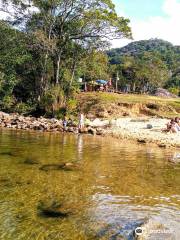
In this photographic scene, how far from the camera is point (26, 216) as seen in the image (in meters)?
8.96

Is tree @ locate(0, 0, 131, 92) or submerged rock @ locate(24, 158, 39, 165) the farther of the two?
tree @ locate(0, 0, 131, 92)

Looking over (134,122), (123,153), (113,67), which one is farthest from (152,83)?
(123,153)

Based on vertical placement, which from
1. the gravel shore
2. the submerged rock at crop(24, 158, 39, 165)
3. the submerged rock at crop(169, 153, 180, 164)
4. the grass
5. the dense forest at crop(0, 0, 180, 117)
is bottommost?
the submerged rock at crop(169, 153, 180, 164)

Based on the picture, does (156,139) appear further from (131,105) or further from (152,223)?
(152,223)

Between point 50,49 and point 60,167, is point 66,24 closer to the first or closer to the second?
point 50,49

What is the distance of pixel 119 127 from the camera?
31125mm

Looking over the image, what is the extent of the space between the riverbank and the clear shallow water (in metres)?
6.31

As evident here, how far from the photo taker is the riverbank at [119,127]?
2617 cm

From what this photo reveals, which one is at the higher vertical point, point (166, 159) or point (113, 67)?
point (113, 67)

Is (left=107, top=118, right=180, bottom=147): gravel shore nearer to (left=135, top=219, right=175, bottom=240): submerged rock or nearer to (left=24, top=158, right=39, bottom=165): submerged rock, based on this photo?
(left=24, top=158, right=39, bottom=165): submerged rock

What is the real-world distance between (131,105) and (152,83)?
138 feet

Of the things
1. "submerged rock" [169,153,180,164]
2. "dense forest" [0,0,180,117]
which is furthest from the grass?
"submerged rock" [169,153,180,164]

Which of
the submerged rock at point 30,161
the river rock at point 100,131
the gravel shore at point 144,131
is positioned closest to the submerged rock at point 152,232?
the submerged rock at point 30,161

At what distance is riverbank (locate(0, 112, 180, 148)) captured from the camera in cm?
2617
